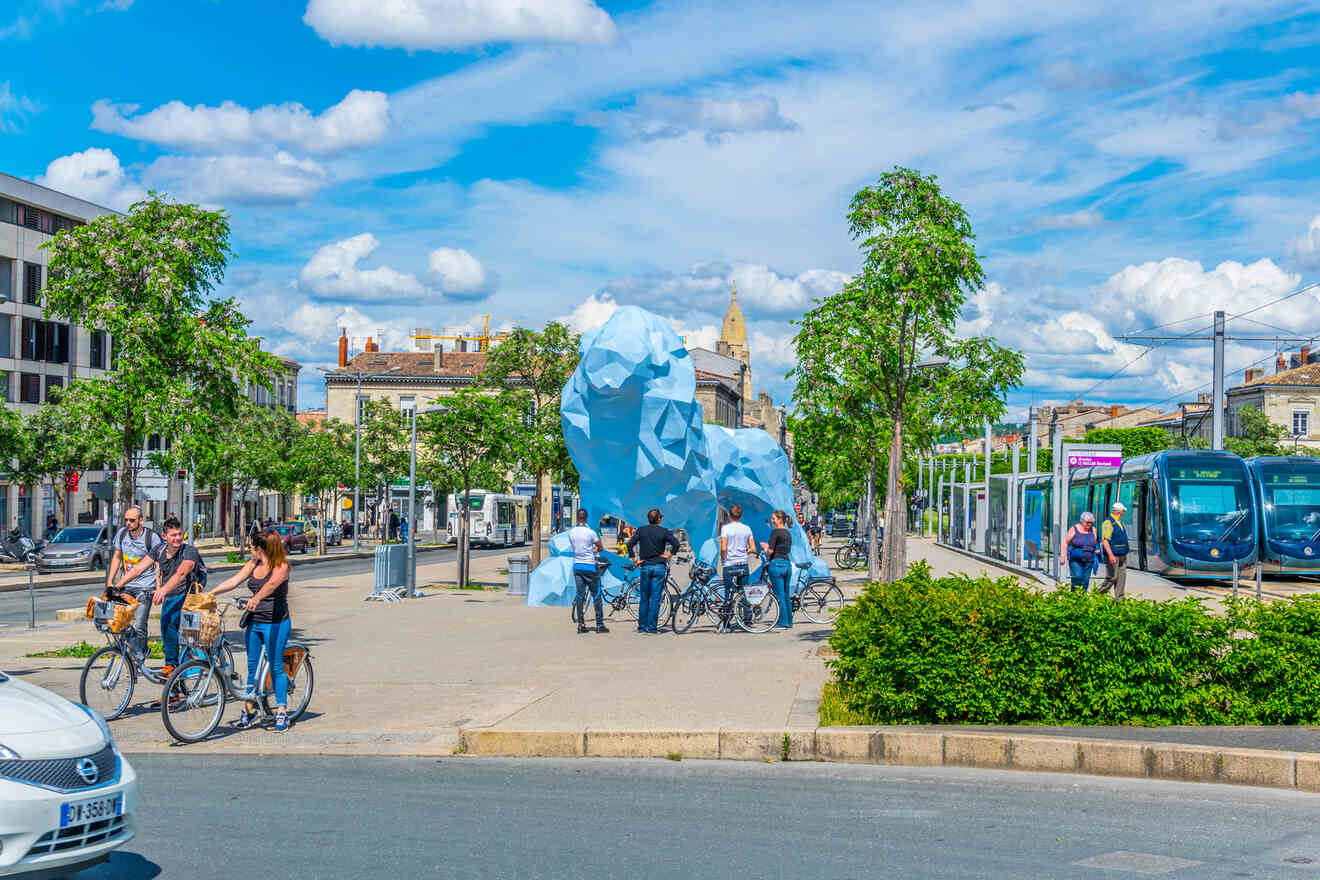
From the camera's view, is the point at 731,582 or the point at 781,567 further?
the point at 731,582

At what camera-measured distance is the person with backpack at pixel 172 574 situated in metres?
12.1

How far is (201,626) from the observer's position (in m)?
10.4

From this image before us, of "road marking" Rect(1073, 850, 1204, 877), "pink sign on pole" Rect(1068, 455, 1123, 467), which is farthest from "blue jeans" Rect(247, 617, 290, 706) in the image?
"pink sign on pole" Rect(1068, 455, 1123, 467)

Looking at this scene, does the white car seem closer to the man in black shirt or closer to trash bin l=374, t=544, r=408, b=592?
the man in black shirt

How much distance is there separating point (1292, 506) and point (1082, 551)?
12187 millimetres

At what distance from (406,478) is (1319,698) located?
168 ft

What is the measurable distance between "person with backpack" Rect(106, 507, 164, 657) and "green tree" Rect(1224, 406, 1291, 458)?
82.7 metres

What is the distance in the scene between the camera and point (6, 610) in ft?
86.1

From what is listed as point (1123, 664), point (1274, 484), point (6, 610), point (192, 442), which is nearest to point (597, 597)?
point (192, 442)

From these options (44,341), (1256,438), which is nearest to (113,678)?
(44,341)

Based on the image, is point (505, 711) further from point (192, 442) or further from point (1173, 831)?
point (192, 442)

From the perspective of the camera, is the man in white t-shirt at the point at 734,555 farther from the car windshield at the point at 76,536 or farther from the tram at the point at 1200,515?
the car windshield at the point at 76,536

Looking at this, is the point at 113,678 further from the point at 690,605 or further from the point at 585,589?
the point at 690,605

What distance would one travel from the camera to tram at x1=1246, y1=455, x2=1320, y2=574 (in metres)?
29.6
